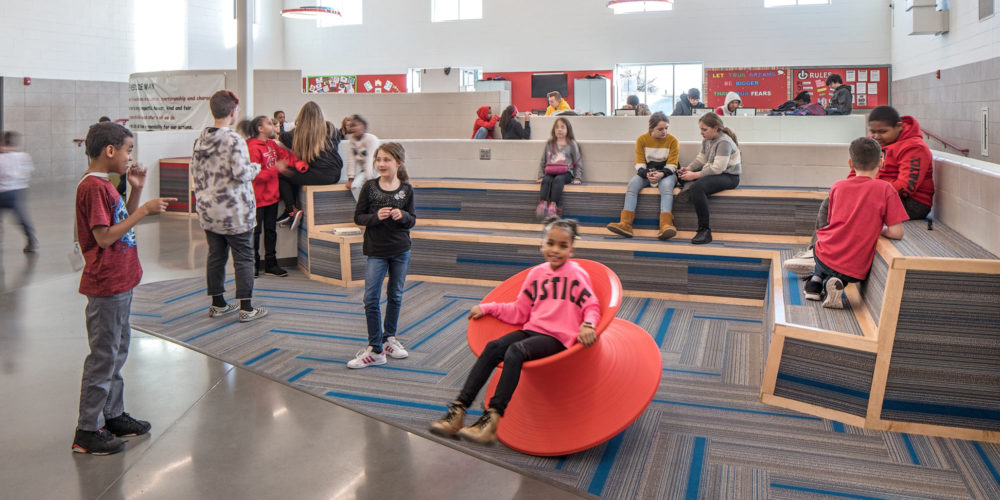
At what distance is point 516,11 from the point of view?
1580 cm

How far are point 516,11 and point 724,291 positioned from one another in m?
11.9

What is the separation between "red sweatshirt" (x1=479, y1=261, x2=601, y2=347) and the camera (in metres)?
2.88

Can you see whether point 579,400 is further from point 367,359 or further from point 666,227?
point 666,227

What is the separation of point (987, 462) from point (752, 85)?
12.6 meters

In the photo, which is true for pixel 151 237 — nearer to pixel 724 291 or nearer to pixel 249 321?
pixel 249 321

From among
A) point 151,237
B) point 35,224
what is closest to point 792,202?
point 151,237

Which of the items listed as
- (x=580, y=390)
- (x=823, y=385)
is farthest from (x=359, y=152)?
(x=823, y=385)

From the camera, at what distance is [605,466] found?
8.95 ft

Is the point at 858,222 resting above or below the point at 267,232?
above

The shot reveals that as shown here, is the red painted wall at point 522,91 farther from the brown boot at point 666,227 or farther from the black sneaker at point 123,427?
the black sneaker at point 123,427

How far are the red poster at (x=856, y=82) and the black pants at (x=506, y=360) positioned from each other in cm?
1244

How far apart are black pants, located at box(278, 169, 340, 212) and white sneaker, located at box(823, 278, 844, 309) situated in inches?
163

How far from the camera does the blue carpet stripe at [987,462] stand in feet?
8.54

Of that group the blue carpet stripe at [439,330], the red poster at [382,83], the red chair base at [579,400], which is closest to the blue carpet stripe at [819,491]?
the red chair base at [579,400]
